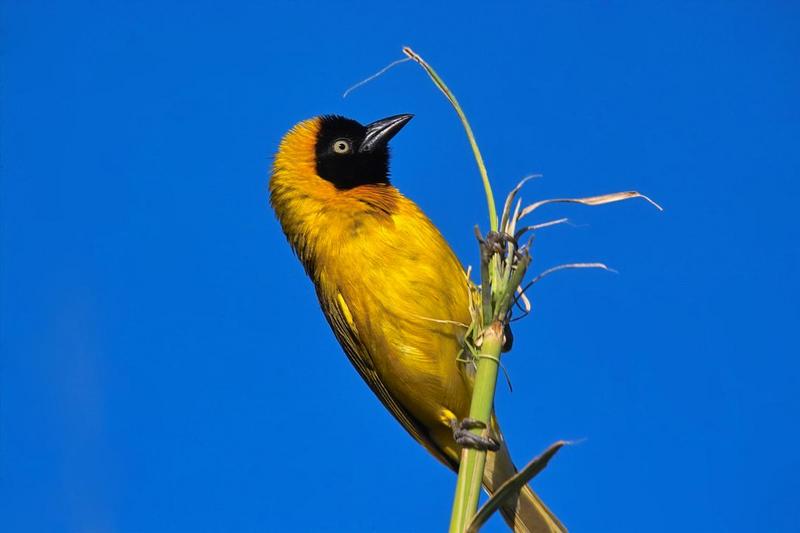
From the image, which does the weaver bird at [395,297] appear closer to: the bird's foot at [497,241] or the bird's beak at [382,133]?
the bird's beak at [382,133]

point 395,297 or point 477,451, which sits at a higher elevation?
point 395,297

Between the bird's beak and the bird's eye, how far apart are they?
0.24ft

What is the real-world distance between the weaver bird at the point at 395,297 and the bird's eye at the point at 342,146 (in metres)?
0.27

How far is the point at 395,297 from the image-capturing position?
4383 mm

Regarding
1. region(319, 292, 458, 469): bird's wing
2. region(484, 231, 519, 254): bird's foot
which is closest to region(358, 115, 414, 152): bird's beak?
region(319, 292, 458, 469): bird's wing

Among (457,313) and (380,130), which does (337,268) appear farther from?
(380,130)

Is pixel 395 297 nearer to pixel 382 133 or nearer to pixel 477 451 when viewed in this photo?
pixel 382 133

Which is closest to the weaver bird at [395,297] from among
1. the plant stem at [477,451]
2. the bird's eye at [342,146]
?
the bird's eye at [342,146]

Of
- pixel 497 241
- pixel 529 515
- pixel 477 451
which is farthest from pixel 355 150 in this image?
pixel 477 451

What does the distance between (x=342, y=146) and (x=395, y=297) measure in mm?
1399

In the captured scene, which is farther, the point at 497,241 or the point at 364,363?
the point at 364,363

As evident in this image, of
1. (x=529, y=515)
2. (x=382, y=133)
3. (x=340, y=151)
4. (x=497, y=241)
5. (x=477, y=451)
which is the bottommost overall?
(x=477, y=451)

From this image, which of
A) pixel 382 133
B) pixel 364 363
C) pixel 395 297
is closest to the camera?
pixel 395 297

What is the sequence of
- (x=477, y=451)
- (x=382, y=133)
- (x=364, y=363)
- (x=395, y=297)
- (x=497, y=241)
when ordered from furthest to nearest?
(x=382, y=133) → (x=364, y=363) → (x=395, y=297) → (x=497, y=241) → (x=477, y=451)
